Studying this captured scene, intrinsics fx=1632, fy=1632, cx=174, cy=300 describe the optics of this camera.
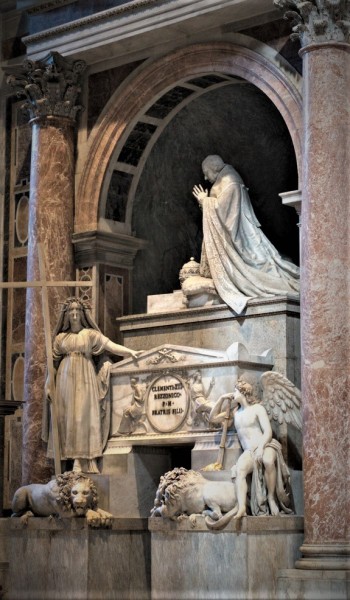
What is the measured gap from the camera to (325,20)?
18.2 metres

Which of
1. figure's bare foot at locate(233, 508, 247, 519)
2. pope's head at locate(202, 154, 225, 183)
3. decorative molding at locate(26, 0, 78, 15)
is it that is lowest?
figure's bare foot at locate(233, 508, 247, 519)

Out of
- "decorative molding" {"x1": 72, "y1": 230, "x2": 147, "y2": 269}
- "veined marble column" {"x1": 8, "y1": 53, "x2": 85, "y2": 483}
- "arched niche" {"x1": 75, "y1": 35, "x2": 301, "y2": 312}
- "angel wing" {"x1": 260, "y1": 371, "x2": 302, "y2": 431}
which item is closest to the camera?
"angel wing" {"x1": 260, "y1": 371, "x2": 302, "y2": 431}

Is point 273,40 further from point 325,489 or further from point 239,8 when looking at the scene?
point 325,489

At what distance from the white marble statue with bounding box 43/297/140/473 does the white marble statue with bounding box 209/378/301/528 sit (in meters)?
2.00

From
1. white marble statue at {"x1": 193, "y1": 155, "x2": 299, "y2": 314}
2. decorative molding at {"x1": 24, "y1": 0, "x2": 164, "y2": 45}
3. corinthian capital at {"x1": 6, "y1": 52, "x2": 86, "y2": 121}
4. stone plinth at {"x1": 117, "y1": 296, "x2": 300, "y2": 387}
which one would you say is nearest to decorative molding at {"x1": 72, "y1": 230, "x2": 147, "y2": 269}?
stone plinth at {"x1": 117, "y1": 296, "x2": 300, "y2": 387}

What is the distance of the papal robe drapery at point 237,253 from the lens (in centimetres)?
1959

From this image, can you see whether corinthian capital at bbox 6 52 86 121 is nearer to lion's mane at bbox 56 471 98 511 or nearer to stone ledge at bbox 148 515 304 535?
lion's mane at bbox 56 471 98 511

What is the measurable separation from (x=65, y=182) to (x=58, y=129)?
707mm

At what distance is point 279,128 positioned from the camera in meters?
21.5

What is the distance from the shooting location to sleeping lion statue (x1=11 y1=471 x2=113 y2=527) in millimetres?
18781

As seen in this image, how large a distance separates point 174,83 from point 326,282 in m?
4.39

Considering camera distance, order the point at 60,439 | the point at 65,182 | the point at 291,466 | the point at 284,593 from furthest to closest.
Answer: the point at 65,182 < the point at 60,439 < the point at 291,466 < the point at 284,593

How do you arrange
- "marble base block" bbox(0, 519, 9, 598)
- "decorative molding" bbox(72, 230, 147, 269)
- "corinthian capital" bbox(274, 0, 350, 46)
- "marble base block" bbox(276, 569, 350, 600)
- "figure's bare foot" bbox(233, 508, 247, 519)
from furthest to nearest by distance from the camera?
"decorative molding" bbox(72, 230, 147, 269) → "marble base block" bbox(0, 519, 9, 598) → "corinthian capital" bbox(274, 0, 350, 46) → "figure's bare foot" bbox(233, 508, 247, 519) → "marble base block" bbox(276, 569, 350, 600)

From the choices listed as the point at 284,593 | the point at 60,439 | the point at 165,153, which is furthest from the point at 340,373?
the point at 165,153
